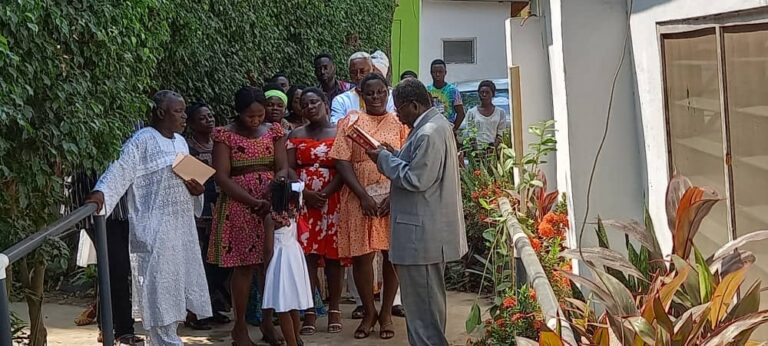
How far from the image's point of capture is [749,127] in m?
3.64

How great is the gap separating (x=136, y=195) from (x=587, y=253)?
9.41ft

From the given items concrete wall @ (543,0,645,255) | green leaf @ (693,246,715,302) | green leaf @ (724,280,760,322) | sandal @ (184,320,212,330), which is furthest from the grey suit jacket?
green leaf @ (724,280,760,322)

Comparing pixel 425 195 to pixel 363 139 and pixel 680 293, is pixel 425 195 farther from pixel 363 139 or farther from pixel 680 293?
pixel 680 293

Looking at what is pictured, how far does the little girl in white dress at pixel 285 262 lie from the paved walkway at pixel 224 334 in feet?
1.79

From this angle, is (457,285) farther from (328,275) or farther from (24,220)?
(24,220)

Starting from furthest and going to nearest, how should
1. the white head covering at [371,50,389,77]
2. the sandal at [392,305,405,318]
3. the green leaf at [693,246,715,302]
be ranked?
the white head covering at [371,50,389,77]
the sandal at [392,305,405,318]
the green leaf at [693,246,715,302]

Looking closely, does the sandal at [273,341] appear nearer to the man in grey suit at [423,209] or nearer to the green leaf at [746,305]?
the man in grey suit at [423,209]

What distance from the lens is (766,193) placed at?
3.51 meters

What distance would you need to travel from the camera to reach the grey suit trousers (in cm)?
532

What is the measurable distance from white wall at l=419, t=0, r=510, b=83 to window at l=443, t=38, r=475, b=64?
11 centimetres

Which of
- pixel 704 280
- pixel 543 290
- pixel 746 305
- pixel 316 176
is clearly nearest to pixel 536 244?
pixel 316 176

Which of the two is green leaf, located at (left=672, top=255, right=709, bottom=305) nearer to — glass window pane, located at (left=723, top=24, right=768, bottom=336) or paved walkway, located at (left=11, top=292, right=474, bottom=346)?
glass window pane, located at (left=723, top=24, right=768, bottom=336)

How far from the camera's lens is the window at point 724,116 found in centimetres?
353

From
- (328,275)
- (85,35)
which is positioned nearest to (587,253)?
(85,35)
